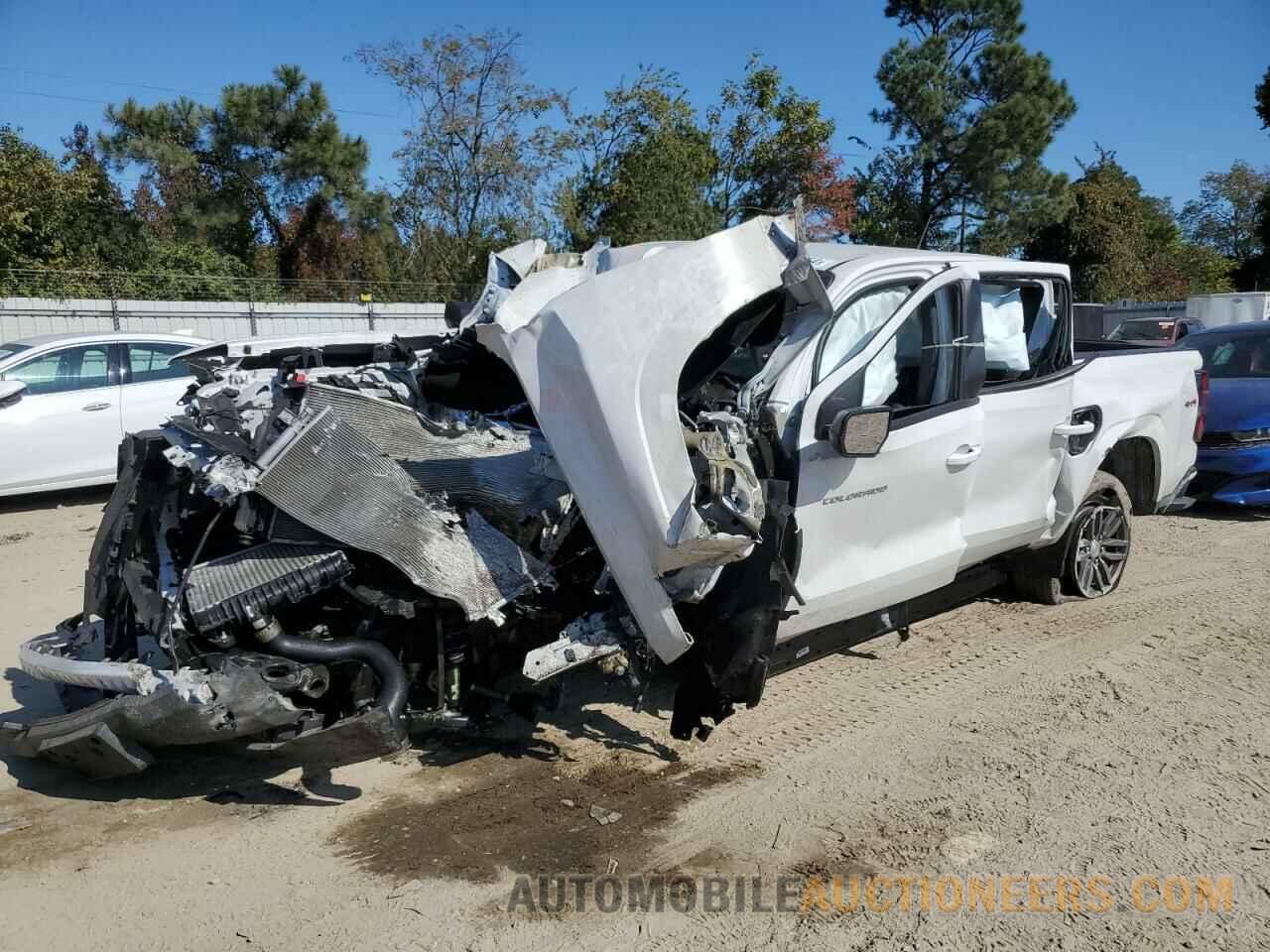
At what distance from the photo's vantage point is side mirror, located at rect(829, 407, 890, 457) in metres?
3.91

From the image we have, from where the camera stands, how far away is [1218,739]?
4414 millimetres

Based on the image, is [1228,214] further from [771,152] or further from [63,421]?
[63,421]

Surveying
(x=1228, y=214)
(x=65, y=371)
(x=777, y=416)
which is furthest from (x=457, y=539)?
(x=1228, y=214)

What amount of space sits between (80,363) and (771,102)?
24988 millimetres

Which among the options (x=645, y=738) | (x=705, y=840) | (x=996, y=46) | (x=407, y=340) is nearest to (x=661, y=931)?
(x=705, y=840)

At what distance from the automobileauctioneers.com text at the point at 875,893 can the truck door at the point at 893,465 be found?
1152mm

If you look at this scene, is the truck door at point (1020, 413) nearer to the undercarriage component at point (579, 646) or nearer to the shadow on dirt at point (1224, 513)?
the undercarriage component at point (579, 646)

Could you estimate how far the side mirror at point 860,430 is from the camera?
3914mm

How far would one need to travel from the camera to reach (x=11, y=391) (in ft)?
29.8

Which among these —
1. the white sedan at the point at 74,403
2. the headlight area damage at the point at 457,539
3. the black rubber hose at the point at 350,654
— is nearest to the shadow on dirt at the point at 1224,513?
the headlight area damage at the point at 457,539

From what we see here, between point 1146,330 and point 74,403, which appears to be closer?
point 74,403

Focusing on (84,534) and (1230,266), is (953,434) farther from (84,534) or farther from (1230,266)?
(1230,266)

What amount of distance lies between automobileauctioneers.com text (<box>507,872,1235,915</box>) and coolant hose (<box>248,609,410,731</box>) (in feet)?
2.63

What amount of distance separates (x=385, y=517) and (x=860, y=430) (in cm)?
192
